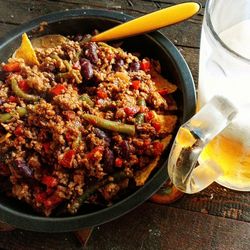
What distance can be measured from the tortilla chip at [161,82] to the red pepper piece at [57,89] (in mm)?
272

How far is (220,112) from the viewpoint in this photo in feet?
2.81

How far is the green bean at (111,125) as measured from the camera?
1.18 m

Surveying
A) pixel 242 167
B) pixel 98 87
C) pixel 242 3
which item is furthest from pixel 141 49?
pixel 242 167

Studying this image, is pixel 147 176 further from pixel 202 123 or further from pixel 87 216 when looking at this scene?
pixel 202 123

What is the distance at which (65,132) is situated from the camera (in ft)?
3.84

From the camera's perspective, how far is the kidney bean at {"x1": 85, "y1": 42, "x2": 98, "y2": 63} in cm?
131

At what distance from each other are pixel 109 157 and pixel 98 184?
0.25 feet

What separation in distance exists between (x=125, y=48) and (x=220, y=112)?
652 millimetres

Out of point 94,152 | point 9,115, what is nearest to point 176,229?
point 94,152

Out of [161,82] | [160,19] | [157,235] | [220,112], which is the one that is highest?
[220,112]

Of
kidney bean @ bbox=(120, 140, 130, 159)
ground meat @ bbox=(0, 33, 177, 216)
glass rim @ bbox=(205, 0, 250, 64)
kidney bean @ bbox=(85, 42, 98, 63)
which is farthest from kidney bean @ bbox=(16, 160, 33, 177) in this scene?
glass rim @ bbox=(205, 0, 250, 64)

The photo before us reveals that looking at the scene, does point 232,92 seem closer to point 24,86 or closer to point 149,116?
point 149,116

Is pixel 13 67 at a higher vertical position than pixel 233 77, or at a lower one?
lower

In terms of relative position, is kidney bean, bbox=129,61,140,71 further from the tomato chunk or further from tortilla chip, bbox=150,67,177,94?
the tomato chunk
